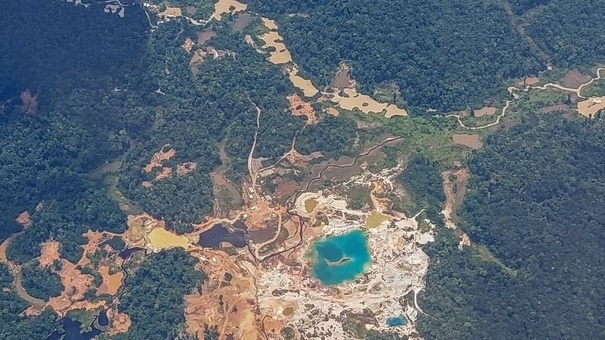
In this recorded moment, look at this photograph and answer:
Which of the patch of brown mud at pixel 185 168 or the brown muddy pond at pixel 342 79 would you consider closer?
the patch of brown mud at pixel 185 168

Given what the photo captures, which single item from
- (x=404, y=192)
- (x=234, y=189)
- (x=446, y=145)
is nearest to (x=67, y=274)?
(x=234, y=189)

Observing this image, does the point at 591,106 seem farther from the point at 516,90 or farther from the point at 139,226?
the point at 139,226

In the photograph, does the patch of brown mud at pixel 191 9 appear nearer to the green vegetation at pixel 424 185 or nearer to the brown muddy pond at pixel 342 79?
the brown muddy pond at pixel 342 79

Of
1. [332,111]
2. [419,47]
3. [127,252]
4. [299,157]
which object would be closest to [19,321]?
[127,252]

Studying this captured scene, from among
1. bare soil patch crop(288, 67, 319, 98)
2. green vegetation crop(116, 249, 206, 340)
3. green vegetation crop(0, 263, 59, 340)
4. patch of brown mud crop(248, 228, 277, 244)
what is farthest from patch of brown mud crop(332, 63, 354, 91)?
green vegetation crop(0, 263, 59, 340)

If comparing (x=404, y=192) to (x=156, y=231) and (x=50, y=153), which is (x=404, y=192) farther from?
(x=50, y=153)

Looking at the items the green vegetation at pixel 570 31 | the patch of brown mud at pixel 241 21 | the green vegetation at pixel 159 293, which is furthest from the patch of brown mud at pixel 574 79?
the green vegetation at pixel 159 293
